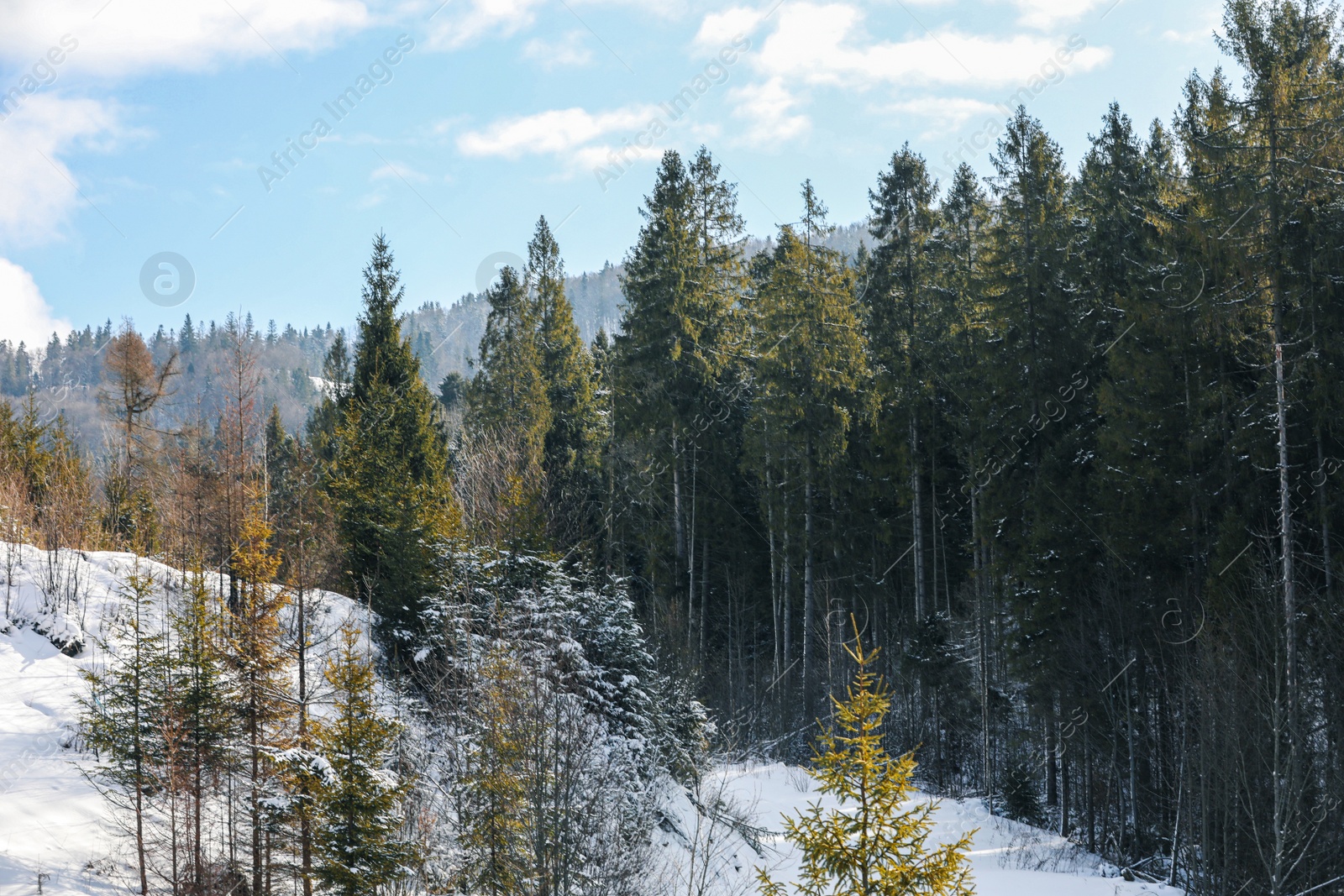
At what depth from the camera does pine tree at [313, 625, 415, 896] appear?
1266 centimetres

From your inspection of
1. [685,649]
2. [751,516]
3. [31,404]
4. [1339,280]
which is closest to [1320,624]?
[1339,280]

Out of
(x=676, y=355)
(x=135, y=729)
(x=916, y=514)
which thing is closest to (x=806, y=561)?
(x=916, y=514)

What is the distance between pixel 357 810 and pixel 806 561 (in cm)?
1891

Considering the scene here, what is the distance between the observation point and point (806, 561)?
95.8 feet

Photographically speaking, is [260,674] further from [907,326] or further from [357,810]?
[907,326]

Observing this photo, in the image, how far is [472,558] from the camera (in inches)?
784

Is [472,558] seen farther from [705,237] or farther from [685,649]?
[705,237]

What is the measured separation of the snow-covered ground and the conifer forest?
252mm

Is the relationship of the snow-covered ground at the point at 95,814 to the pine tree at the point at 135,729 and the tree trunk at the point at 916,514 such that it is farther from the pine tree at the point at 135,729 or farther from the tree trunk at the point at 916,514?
the tree trunk at the point at 916,514

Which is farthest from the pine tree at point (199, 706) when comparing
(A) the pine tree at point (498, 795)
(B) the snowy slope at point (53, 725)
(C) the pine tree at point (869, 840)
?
(C) the pine tree at point (869, 840)

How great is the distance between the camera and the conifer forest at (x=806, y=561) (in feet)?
48.3

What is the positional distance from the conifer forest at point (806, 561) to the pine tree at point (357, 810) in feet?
0.24

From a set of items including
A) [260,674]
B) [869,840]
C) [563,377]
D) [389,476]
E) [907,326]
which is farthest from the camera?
[563,377]

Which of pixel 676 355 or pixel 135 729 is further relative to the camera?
pixel 676 355
